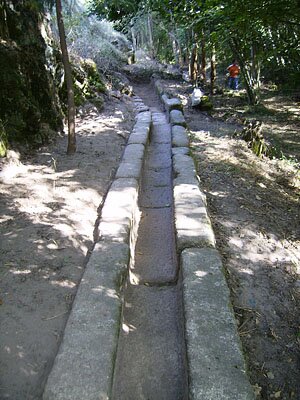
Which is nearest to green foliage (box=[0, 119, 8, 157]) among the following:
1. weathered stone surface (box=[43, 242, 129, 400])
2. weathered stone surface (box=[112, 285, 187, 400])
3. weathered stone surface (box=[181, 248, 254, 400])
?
weathered stone surface (box=[43, 242, 129, 400])

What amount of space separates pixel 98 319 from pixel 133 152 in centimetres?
385

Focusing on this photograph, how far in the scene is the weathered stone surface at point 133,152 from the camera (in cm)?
558

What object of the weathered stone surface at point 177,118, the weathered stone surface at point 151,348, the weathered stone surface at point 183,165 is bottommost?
the weathered stone surface at point 151,348

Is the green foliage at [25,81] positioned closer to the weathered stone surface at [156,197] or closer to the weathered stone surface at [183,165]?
the weathered stone surface at [156,197]

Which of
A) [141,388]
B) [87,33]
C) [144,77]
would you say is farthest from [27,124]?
[144,77]

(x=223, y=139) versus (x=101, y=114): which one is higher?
(x=101, y=114)

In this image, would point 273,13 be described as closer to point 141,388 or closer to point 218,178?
point 218,178

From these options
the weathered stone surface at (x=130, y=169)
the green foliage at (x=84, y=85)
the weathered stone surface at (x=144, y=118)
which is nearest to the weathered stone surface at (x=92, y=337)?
the weathered stone surface at (x=130, y=169)

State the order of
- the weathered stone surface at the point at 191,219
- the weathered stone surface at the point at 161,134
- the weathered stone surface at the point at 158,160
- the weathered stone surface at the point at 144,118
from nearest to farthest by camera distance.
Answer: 1. the weathered stone surface at the point at 191,219
2. the weathered stone surface at the point at 158,160
3. the weathered stone surface at the point at 161,134
4. the weathered stone surface at the point at 144,118

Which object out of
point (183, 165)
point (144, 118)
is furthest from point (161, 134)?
point (183, 165)

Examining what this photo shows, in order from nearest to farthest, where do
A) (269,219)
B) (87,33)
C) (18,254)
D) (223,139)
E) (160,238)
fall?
(18,254) < (160,238) < (269,219) < (223,139) < (87,33)

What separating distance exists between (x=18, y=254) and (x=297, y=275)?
2.80 m

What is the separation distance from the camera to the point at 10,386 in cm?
207

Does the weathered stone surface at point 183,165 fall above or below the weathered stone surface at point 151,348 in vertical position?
above
